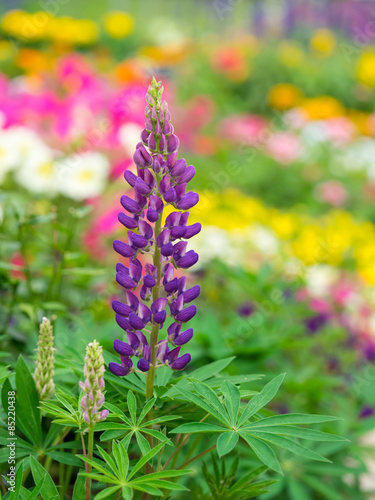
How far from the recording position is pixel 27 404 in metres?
1.08

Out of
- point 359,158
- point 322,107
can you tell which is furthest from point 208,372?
point 322,107

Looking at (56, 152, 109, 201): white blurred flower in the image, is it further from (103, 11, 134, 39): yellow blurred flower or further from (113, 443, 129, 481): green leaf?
(103, 11, 134, 39): yellow blurred flower

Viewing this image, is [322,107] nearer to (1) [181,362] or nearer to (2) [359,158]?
(2) [359,158]

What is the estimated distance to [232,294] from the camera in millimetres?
3127

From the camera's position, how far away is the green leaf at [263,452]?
892 mm

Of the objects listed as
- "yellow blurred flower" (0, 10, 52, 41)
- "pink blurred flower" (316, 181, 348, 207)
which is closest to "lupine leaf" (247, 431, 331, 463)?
"pink blurred flower" (316, 181, 348, 207)

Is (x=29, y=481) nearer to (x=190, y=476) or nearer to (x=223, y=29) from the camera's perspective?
(x=190, y=476)

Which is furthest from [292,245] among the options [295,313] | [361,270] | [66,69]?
[66,69]

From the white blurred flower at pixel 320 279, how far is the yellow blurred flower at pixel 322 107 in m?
5.38

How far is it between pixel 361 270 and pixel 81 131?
2.28 metres

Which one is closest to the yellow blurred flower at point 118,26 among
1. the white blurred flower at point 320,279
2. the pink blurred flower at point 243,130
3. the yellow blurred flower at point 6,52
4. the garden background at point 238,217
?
the garden background at point 238,217

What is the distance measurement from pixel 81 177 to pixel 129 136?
16.9 inches

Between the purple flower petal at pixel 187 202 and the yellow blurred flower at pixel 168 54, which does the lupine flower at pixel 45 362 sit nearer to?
the purple flower petal at pixel 187 202

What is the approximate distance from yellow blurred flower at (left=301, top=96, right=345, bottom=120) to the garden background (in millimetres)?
28
